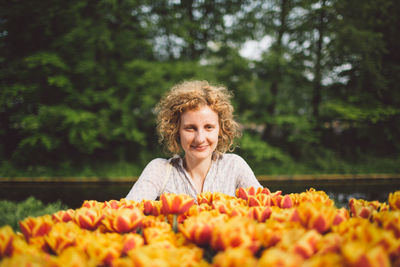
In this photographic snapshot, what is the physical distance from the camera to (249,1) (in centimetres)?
570

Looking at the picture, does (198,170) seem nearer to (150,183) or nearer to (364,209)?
(150,183)

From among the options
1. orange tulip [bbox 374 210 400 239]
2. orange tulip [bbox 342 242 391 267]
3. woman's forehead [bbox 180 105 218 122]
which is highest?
woman's forehead [bbox 180 105 218 122]

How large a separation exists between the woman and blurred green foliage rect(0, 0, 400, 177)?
3.18m

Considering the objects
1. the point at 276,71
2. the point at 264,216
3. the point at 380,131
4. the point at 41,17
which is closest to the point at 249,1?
the point at 276,71

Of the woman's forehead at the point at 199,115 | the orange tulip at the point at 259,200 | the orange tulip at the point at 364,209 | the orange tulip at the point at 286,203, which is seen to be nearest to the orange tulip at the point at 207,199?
the orange tulip at the point at 259,200

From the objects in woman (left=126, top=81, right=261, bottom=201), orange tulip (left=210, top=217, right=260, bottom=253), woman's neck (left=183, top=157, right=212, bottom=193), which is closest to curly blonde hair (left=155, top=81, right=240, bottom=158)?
woman (left=126, top=81, right=261, bottom=201)

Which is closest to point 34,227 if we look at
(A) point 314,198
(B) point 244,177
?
(A) point 314,198

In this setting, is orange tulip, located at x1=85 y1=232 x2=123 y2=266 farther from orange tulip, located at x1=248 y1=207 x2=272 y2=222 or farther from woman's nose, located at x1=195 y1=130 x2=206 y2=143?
woman's nose, located at x1=195 y1=130 x2=206 y2=143

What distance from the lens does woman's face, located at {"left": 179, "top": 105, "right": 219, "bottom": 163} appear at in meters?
1.34

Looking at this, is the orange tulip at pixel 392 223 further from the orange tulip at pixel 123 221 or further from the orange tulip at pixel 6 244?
the orange tulip at pixel 6 244

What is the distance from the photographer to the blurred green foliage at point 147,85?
4512 mm

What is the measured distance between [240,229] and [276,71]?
18.6 feet

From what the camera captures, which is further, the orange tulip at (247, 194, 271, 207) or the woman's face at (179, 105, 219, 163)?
the woman's face at (179, 105, 219, 163)

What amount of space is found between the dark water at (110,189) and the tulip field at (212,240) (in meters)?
2.89
